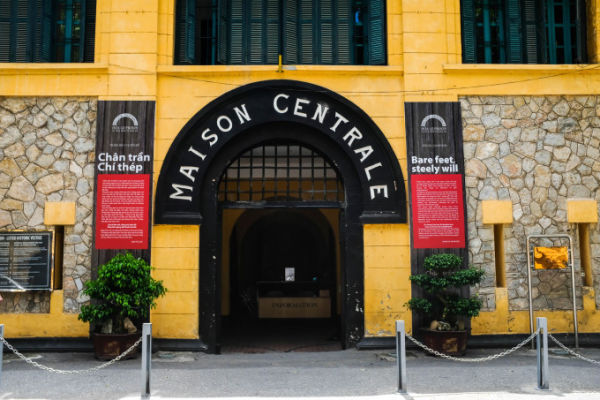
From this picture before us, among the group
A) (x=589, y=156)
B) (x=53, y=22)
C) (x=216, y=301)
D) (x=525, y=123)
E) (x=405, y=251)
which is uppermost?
(x=53, y=22)

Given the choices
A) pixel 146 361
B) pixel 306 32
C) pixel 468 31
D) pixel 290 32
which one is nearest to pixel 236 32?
pixel 290 32

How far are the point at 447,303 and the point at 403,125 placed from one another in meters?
3.58

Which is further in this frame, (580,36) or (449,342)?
(580,36)

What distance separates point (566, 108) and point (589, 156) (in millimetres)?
1075

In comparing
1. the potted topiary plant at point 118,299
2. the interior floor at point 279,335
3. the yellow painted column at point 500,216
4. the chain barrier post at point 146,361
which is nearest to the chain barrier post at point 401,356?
the chain barrier post at point 146,361

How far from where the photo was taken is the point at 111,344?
952cm

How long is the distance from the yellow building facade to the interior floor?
132cm

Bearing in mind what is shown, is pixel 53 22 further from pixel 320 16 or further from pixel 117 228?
pixel 320 16

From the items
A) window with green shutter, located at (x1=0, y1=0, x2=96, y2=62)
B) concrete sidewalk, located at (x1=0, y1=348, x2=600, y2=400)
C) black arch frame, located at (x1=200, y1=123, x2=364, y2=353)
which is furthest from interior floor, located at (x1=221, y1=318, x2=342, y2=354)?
window with green shutter, located at (x1=0, y1=0, x2=96, y2=62)

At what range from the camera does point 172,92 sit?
36.0 ft

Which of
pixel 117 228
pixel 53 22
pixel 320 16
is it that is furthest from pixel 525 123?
pixel 53 22

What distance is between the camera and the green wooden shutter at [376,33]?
1131 centimetres

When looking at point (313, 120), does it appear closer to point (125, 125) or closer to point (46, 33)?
point (125, 125)

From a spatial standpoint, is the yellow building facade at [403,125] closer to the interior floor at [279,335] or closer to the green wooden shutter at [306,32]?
the green wooden shutter at [306,32]
